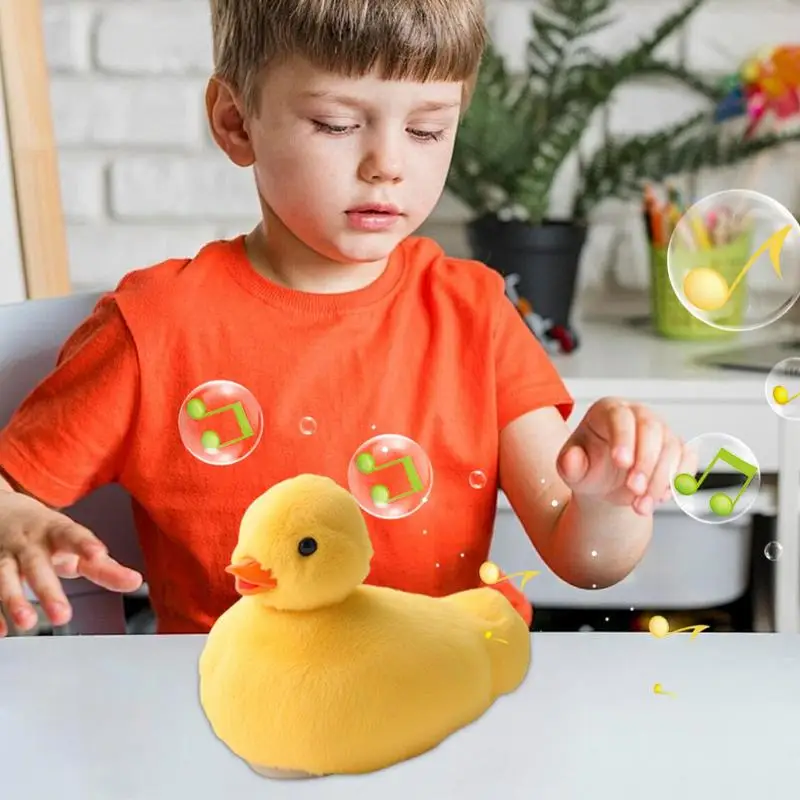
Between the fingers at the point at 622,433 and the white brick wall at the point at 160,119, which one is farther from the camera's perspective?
the white brick wall at the point at 160,119

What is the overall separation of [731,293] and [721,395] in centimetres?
6

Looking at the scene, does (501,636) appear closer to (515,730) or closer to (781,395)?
(515,730)

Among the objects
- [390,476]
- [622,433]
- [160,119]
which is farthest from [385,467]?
[160,119]

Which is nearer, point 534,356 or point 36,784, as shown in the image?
point 36,784

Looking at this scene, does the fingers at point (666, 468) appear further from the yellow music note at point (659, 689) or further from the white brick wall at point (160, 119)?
the white brick wall at point (160, 119)

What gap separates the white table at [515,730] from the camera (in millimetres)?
328

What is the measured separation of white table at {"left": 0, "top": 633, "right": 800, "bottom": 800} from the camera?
0.33 metres

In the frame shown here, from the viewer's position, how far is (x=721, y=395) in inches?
17.4

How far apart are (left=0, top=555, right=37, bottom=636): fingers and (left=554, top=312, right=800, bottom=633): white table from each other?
0.74 feet

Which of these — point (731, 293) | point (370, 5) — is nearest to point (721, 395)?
point (731, 293)

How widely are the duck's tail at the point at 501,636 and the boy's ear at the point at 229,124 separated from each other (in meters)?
0.19

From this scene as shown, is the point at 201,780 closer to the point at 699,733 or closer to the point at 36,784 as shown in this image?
the point at 36,784

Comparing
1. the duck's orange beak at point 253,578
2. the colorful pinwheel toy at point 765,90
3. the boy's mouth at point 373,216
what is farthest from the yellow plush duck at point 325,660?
the colorful pinwheel toy at point 765,90

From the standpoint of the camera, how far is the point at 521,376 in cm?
45
